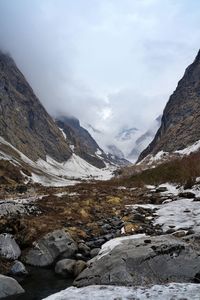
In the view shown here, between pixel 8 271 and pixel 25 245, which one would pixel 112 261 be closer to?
pixel 8 271

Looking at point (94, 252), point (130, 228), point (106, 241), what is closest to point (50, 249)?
point (94, 252)

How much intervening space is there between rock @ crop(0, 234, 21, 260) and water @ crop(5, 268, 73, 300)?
4.60ft

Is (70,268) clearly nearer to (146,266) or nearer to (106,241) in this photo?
(106,241)

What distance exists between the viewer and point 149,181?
167 feet

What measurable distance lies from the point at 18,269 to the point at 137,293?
6786mm

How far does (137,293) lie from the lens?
446 inches

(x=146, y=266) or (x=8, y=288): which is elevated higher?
(x=146, y=266)

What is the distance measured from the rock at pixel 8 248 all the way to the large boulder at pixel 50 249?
52cm

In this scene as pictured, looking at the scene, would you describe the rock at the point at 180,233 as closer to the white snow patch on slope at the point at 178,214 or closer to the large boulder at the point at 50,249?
the white snow patch on slope at the point at 178,214

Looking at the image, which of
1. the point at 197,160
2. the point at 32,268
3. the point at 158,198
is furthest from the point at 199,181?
the point at 32,268

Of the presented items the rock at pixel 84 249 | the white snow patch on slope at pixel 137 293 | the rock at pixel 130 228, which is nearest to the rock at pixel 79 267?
the rock at pixel 84 249

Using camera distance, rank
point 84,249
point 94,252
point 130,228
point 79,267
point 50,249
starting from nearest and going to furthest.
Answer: point 79,267 < point 94,252 < point 84,249 < point 50,249 < point 130,228

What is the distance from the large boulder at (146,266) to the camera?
12.9m

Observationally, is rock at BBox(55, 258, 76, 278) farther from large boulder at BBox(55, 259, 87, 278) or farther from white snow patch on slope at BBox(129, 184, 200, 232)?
white snow patch on slope at BBox(129, 184, 200, 232)
